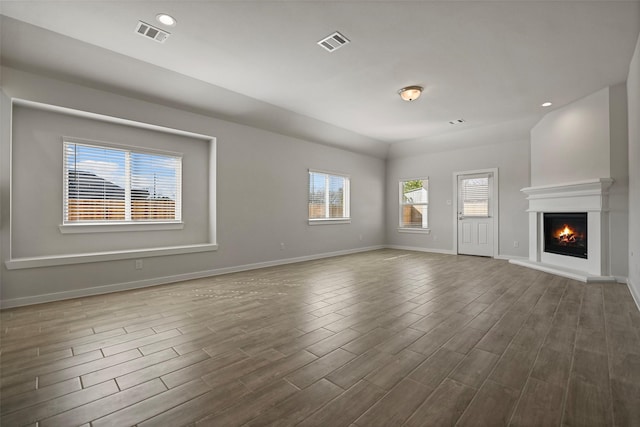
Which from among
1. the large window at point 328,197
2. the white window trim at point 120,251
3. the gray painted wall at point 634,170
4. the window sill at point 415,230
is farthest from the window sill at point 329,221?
the gray painted wall at point 634,170

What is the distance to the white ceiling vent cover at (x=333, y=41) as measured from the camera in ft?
9.96

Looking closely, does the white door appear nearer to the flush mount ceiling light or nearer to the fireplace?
the fireplace

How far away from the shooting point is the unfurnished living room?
173 cm

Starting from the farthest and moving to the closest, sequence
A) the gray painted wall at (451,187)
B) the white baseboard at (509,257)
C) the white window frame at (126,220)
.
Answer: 1. the gray painted wall at (451,187)
2. the white baseboard at (509,257)
3. the white window frame at (126,220)

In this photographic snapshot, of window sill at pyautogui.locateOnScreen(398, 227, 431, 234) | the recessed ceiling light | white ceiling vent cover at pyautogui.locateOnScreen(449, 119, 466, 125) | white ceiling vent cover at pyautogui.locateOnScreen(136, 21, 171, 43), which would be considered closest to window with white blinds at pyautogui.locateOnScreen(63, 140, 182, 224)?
white ceiling vent cover at pyautogui.locateOnScreen(136, 21, 171, 43)

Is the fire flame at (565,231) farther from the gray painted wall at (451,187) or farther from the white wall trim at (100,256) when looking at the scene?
the white wall trim at (100,256)

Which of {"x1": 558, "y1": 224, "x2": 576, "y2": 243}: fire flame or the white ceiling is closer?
the white ceiling

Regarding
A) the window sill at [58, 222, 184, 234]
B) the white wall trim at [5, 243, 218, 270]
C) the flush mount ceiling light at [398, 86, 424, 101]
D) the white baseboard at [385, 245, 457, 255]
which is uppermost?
the flush mount ceiling light at [398, 86, 424, 101]

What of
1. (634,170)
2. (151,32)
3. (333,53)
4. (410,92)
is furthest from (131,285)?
(634,170)

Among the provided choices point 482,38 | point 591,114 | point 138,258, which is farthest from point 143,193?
point 591,114

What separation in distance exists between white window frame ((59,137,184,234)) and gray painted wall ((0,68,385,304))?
0.46 feet

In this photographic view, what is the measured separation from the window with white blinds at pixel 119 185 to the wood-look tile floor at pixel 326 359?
1275 mm

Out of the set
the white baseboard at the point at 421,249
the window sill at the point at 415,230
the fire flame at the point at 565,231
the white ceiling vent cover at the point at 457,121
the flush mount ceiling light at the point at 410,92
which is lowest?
the white baseboard at the point at 421,249

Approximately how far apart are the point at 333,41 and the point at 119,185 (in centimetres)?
367
